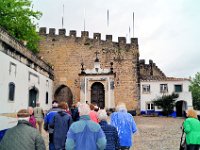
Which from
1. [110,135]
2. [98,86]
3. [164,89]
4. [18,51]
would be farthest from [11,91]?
[164,89]

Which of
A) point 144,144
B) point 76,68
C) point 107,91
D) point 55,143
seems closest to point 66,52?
point 76,68

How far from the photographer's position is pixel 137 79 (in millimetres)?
30562

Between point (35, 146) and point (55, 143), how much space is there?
281 cm

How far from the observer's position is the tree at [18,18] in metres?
24.4

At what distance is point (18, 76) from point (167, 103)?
18.1m

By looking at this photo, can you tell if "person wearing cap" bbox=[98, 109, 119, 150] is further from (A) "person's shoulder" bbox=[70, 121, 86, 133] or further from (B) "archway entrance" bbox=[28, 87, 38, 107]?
(B) "archway entrance" bbox=[28, 87, 38, 107]

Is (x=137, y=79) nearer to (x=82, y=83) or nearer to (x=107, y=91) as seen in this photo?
(x=107, y=91)

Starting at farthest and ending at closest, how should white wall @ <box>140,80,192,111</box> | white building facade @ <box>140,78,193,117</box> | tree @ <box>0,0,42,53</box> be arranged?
white wall @ <box>140,80,192,111</box> < white building facade @ <box>140,78,193,117</box> < tree @ <box>0,0,42,53</box>

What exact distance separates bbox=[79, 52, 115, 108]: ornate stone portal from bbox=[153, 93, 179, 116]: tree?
5319 mm

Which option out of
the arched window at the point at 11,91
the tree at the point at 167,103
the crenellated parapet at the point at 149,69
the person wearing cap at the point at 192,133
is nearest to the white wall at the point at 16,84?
the arched window at the point at 11,91

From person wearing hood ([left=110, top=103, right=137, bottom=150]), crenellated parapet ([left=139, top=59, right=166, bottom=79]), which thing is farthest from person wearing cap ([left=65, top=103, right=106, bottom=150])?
crenellated parapet ([left=139, top=59, right=166, bottom=79])

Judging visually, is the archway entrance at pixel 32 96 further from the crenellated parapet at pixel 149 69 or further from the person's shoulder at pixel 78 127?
the crenellated parapet at pixel 149 69

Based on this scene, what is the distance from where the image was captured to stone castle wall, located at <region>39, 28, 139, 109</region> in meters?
30.3

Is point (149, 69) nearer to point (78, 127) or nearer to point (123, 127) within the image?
point (123, 127)
